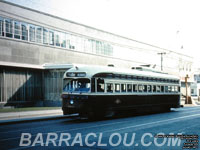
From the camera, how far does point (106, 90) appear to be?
18.1m

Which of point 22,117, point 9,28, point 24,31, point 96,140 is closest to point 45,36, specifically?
point 24,31

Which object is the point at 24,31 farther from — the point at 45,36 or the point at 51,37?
the point at 51,37

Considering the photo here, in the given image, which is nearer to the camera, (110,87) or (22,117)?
(110,87)

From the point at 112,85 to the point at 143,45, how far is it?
3932 centimetres

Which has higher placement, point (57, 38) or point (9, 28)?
point (9, 28)

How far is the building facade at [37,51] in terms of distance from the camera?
30641 mm

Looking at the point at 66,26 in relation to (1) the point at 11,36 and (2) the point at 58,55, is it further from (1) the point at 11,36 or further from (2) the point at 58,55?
(1) the point at 11,36

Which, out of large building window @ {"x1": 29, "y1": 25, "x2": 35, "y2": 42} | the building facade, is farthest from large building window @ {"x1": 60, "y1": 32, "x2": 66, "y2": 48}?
large building window @ {"x1": 29, "y1": 25, "x2": 35, "y2": 42}

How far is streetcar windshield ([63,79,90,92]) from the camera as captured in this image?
17.2 metres

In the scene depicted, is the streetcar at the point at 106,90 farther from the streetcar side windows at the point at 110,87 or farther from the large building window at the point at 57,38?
the large building window at the point at 57,38

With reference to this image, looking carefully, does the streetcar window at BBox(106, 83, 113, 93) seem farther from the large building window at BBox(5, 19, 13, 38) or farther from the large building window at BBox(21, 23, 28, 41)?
the large building window at BBox(21, 23, 28, 41)

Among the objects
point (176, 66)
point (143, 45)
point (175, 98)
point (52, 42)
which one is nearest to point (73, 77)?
point (175, 98)

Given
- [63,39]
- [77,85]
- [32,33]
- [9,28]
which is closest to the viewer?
[77,85]

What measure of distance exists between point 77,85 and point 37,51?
17.8 metres
